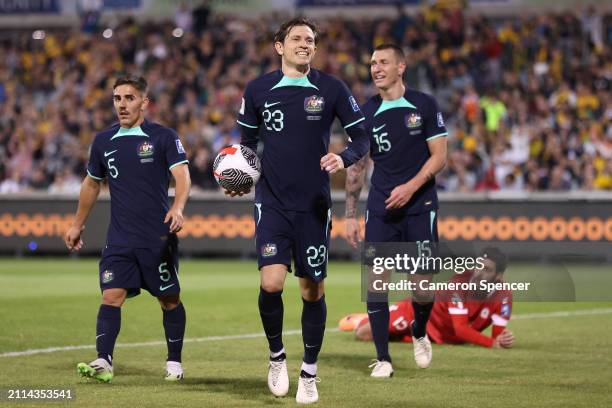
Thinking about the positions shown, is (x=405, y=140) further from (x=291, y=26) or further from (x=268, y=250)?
(x=268, y=250)

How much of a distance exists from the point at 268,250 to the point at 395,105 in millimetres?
2310

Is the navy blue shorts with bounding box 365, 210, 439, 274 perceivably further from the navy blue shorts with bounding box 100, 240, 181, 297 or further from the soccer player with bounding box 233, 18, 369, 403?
the navy blue shorts with bounding box 100, 240, 181, 297

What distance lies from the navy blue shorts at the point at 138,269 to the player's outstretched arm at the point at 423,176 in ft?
5.88

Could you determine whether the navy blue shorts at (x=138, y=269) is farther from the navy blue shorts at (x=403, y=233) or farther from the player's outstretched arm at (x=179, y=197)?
the navy blue shorts at (x=403, y=233)

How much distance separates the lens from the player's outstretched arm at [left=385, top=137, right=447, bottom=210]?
987 centimetres

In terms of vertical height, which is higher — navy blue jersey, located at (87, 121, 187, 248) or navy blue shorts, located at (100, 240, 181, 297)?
navy blue jersey, located at (87, 121, 187, 248)

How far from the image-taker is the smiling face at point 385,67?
10320mm

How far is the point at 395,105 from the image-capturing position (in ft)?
34.1

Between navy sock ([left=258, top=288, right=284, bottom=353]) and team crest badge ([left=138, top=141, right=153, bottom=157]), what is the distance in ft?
5.07

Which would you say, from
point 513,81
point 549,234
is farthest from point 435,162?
point 513,81

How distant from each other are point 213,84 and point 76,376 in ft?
67.2

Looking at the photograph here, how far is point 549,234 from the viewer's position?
22.1 m

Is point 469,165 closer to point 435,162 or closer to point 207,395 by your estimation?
point 435,162

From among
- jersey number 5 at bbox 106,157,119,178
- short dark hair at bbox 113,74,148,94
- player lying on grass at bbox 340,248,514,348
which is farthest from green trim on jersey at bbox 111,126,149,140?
player lying on grass at bbox 340,248,514,348
